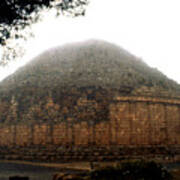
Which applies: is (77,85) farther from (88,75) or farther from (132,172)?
(132,172)

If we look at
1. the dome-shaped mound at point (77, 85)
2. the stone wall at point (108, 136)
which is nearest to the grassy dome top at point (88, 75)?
the dome-shaped mound at point (77, 85)

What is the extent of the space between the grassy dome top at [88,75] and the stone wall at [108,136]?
1.15 meters

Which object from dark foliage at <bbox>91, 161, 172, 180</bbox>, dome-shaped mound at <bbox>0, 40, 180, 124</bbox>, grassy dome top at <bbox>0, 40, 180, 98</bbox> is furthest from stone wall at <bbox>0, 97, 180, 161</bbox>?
dark foliage at <bbox>91, 161, 172, 180</bbox>

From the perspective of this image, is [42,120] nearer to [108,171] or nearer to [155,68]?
[108,171]

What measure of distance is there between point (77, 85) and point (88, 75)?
133cm

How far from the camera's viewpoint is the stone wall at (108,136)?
1452 centimetres

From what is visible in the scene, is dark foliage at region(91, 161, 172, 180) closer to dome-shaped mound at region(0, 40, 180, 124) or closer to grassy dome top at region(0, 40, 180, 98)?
dome-shaped mound at region(0, 40, 180, 124)

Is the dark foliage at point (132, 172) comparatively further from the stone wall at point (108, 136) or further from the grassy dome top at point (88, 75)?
the grassy dome top at point (88, 75)

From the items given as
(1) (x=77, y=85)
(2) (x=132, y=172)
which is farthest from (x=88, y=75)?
(2) (x=132, y=172)

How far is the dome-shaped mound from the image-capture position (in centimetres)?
1548

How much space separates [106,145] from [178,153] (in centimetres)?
451

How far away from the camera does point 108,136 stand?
14.7 m

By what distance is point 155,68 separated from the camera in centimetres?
2266

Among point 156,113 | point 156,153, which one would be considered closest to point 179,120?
point 156,113
